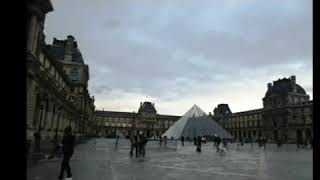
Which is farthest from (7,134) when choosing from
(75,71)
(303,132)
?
(303,132)

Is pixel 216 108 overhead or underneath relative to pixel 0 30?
overhead

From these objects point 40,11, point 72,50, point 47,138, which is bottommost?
point 47,138

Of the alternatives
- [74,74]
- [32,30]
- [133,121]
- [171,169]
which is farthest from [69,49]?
[133,121]

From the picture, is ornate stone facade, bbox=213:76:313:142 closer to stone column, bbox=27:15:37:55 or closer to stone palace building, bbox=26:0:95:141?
stone palace building, bbox=26:0:95:141

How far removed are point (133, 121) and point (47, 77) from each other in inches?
5819

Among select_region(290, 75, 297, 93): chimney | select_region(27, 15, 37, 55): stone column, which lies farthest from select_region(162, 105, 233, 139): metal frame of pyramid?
select_region(290, 75, 297, 93): chimney

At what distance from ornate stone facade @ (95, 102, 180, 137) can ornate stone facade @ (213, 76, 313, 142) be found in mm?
40251

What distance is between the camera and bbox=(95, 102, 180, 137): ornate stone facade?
17312 centimetres

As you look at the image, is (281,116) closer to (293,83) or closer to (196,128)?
(293,83)

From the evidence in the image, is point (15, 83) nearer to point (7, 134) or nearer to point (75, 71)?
point (7, 134)

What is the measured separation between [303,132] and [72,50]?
2954 inches

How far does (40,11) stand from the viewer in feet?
84.6

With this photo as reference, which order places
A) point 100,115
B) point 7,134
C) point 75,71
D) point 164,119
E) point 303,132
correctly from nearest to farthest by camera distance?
point 7,134 < point 75,71 < point 303,132 < point 100,115 < point 164,119

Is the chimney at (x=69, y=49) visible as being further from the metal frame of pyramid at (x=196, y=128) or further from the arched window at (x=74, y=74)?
the metal frame of pyramid at (x=196, y=128)
